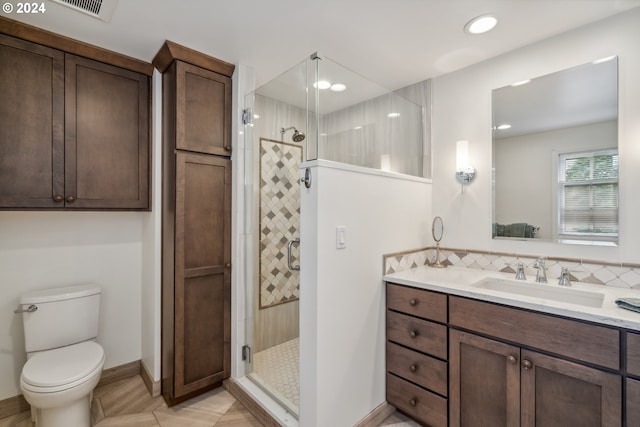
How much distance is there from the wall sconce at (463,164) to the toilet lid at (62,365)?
105 inches

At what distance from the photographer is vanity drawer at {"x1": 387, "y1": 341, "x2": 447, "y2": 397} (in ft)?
5.32

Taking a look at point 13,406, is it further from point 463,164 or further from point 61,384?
point 463,164

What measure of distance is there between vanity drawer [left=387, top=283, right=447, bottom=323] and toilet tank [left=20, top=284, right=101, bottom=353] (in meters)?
2.03

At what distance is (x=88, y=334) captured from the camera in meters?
2.03

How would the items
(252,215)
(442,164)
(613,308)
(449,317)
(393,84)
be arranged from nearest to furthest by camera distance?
(613,308)
(449,317)
(252,215)
(442,164)
(393,84)

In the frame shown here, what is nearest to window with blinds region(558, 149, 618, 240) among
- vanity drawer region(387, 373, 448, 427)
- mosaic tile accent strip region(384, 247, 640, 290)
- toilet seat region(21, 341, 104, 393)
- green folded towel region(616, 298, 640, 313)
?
mosaic tile accent strip region(384, 247, 640, 290)

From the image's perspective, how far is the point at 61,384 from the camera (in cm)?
155

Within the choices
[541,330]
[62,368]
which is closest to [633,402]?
[541,330]

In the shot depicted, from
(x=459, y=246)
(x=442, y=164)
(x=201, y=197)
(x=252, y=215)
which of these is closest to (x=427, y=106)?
(x=442, y=164)

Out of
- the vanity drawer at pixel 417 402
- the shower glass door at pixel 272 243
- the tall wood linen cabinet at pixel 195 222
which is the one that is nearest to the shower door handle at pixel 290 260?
the shower glass door at pixel 272 243

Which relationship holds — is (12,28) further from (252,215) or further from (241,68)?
(252,215)

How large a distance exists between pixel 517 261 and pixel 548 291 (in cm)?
30

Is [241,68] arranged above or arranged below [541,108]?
above

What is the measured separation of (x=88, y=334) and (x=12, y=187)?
1.05 m
